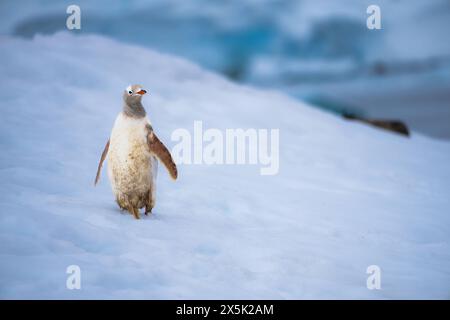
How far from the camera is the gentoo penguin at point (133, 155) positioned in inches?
146

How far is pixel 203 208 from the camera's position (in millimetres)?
4590

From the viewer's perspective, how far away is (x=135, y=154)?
3723mm

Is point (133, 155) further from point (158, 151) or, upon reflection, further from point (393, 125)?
point (393, 125)

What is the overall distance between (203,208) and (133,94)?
1.51m

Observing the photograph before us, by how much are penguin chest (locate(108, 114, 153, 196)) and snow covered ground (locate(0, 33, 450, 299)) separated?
0.28 m

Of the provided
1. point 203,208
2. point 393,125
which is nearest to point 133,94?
point 203,208

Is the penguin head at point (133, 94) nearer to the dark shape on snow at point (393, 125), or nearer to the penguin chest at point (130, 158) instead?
the penguin chest at point (130, 158)

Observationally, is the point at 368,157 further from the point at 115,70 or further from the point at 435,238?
the point at 115,70

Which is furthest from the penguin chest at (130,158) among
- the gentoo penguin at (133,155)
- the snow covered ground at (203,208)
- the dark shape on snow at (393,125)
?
the dark shape on snow at (393,125)

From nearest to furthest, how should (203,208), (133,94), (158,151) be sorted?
(133,94)
(158,151)
(203,208)

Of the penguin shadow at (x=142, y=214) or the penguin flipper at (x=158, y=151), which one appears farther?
the penguin shadow at (x=142, y=214)

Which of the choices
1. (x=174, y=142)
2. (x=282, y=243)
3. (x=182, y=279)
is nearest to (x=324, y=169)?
(x=174, y=142)

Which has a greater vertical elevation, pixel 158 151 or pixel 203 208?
pixel 158 151

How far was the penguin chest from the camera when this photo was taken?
12.2ft
